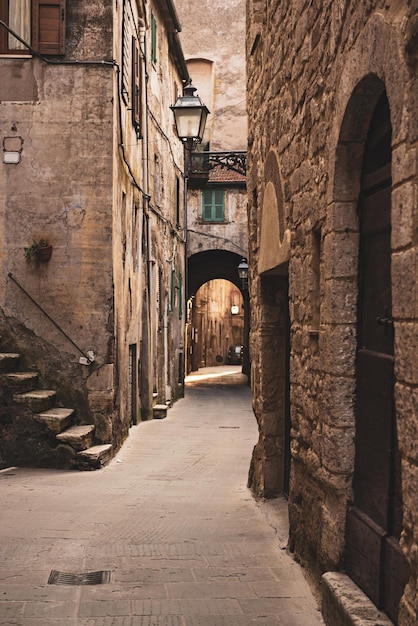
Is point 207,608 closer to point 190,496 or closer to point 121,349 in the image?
point 190,496

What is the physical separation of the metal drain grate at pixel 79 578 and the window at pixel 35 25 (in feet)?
25.2

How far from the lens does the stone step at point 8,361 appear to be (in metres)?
9.98

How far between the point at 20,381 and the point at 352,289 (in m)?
6.55

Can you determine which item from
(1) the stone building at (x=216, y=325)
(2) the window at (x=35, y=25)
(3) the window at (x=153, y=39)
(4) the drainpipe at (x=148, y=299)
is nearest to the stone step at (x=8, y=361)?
(2) the window at (x=35, y=25)

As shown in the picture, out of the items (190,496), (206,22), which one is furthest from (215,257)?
(190,496)

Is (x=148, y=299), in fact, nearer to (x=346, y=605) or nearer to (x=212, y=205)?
(x=212, y=205)

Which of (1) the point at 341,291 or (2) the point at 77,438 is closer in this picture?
(1) the point at 341,291

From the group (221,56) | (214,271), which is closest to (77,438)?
(214,271)

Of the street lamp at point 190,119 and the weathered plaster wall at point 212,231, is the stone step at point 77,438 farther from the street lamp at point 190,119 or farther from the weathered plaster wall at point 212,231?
the weathered plaster wall at point 212,231

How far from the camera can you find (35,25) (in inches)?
413

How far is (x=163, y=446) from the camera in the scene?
40.1 feet

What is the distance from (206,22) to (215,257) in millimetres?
8838

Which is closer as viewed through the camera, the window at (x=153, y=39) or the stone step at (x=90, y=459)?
the stone step at (x=90, y=459)

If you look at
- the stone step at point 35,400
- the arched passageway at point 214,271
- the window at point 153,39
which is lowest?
the stone step at point 35,400
